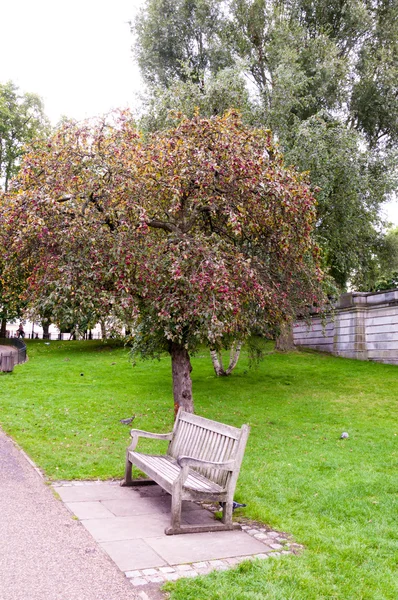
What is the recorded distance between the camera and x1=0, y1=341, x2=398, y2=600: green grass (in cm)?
466

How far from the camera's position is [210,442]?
686 centimetres

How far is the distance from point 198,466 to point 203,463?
0.07 m

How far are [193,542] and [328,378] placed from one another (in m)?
15.8

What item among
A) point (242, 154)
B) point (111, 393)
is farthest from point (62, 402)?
point (242, 154)

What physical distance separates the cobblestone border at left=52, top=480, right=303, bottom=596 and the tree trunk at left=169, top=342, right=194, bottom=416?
5.15 m

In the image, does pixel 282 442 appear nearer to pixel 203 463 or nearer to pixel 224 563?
pixel 203 463

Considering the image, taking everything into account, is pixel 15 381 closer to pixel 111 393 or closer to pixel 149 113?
pixel 111 393

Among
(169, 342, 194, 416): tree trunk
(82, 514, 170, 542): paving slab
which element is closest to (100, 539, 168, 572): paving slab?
(82, 514, 170, 542): paving slab

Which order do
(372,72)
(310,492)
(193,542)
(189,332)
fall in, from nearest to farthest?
1. (193,542)
2. (310,492)
3. (189,332)
4. (372,72)

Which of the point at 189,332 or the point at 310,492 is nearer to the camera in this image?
the point at 310,492

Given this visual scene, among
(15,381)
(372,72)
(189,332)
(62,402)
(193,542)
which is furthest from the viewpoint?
(372,72)

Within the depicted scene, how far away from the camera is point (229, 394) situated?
1738cm

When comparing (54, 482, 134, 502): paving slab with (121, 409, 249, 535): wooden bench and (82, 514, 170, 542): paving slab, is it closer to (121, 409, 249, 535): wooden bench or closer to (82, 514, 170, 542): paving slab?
(121, 409, 249, 535): wooden bench

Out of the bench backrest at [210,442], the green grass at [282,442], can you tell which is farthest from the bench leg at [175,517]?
the green grass at [282,442]
